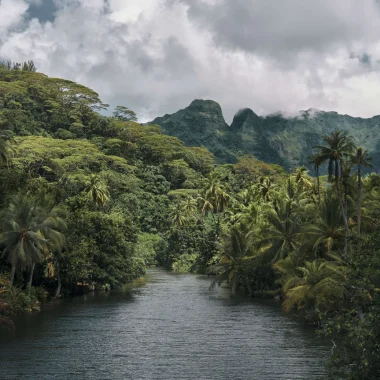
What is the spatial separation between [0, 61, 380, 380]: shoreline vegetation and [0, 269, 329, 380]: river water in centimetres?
293

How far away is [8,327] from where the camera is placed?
48281mm

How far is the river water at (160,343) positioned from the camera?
35125mm

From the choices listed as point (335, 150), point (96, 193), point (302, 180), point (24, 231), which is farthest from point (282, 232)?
point (96, 193)

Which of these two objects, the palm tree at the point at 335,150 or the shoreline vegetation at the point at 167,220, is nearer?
the shoreline vegetation at the point at 167,220

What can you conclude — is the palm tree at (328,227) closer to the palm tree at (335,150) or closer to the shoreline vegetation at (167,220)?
the shoreline vegetation at (167,220)

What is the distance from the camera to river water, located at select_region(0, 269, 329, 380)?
35125mm

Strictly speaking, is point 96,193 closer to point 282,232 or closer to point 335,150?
point 282,232

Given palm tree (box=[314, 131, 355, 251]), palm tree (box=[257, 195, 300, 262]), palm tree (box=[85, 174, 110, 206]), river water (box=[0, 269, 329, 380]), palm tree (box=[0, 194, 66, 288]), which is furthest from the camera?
palm tree (box=[85, 174, 110, 206])

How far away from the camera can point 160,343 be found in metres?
43.9

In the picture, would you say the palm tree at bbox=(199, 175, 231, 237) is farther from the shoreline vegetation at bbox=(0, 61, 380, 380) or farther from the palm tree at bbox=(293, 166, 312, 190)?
the palm tree at bbox=(293, 166, 312, 190)

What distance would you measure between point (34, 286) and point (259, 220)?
33751 mm

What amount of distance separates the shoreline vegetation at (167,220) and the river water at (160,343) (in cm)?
293

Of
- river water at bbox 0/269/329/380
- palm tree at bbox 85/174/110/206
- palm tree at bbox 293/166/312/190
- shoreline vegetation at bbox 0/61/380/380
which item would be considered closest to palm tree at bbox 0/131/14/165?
shoreline vegetation at bbox 0/61/380/380

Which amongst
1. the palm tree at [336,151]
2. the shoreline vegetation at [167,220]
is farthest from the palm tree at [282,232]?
the palm tree at [336,151]
